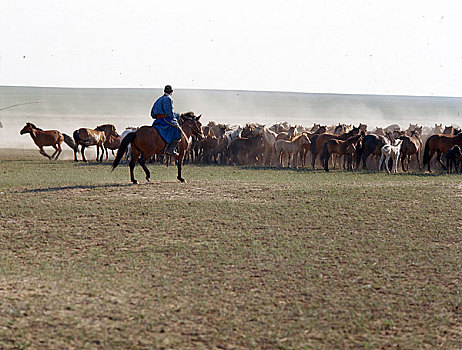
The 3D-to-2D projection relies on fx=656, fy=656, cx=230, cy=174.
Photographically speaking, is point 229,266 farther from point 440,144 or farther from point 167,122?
point 440,144

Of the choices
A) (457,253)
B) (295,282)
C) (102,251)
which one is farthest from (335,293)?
(102,251)

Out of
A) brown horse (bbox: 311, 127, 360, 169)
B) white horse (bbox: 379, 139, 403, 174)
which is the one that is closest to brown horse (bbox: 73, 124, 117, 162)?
brown horse (bbox: 311, 127, 360, 169)

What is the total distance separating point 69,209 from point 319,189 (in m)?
6.05

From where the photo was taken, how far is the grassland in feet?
23.8

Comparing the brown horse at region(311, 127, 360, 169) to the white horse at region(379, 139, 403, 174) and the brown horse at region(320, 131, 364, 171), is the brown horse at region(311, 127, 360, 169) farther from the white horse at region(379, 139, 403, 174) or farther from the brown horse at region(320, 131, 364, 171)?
the white horse at region(379, 139, 403, 174)

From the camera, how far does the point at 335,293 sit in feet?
28.4

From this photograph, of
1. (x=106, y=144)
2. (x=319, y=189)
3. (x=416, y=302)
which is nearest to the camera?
(x=416, y=302)

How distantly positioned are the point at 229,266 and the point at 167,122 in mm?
7105

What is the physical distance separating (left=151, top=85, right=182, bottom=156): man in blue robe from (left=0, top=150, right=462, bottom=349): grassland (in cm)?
110

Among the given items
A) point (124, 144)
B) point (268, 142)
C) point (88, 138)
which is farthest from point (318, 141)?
point (124, 144)

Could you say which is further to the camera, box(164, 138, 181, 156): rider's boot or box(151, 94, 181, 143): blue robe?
box(164, 138, 181, 156): rider's boot

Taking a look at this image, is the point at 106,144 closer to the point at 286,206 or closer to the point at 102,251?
the point at 286,206

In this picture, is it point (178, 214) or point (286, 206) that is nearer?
point (178, 214)

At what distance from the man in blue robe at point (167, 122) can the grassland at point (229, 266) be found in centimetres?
110
